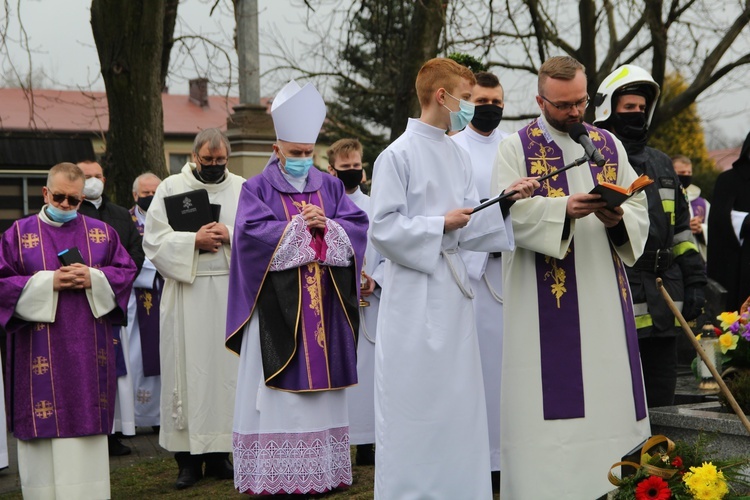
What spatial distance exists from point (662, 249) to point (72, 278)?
3564mm

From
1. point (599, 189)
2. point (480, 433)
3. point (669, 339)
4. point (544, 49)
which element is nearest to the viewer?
point (599, 189)

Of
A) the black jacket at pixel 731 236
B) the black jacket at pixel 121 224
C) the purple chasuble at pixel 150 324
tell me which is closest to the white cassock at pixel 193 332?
the black jacket at pixel 121 224

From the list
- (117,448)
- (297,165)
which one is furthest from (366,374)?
(117,448)

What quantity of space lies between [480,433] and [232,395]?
2.92m

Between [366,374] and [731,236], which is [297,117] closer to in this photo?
[366,374]

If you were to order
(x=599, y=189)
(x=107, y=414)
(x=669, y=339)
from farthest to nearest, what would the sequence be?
(x=107, y=414) < (x=669, y=339) < (x=599, y=189)

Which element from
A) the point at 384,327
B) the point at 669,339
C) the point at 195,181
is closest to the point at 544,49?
the point at 195,181

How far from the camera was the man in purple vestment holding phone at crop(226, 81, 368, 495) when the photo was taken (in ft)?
22.2

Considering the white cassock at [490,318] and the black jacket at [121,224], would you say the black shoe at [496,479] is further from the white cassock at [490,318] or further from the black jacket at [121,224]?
the black jacket at [121,224]

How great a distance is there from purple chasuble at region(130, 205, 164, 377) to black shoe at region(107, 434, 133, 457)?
0.92m

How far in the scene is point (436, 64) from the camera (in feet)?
18.4

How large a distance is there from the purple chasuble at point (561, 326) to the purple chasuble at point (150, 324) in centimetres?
531

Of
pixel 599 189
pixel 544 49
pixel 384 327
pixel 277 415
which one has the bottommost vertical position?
pixel 277 415

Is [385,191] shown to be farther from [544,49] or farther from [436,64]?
[544,49]
